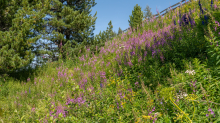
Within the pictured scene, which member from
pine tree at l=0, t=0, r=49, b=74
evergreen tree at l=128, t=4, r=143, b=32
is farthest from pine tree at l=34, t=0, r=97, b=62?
evergreen tree at l=128, t=4, r=143, b=32

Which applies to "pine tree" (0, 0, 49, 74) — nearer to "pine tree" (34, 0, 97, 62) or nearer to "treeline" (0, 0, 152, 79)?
"treeline" (0, 0, 152, 79)

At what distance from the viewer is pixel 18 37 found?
301 inches

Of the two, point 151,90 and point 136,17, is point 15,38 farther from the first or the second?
point 136,17

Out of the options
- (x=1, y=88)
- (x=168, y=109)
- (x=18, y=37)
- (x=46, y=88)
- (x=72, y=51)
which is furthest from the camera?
(x=72, y=51)

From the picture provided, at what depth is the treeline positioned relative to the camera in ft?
25.3

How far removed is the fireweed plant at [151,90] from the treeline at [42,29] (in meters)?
1.78

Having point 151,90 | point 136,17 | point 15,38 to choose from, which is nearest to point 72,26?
point 15,38

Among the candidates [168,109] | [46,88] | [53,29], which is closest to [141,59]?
[168,109]

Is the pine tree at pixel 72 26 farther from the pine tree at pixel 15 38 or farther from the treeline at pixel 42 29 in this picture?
the pine tree at pixel 15 38

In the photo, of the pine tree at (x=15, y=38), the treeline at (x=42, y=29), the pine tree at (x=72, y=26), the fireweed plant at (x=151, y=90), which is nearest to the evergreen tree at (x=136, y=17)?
the treeline at (x=42, y=29)

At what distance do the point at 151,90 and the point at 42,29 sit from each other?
35.7ft

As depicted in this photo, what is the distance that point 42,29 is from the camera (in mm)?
11516

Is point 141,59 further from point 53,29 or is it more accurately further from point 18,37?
point 53,29

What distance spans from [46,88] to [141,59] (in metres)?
4.41
